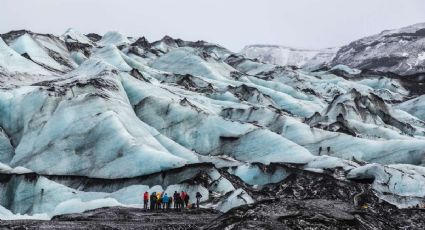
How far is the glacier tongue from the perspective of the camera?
134 feet

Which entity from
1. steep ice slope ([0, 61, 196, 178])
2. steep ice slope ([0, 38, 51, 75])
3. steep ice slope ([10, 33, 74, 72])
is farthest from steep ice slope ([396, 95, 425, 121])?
steep ice slope ([0, 38, 51, 75])

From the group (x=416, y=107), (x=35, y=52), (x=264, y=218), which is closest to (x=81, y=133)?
(x=264, y=218)

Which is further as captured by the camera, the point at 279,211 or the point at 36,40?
the point at 36,40

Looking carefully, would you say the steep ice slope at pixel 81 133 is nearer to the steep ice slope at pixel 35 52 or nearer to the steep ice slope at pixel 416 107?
the steep ice slope at pixel 35 52

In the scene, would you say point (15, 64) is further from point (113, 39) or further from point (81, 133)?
point (113, 39)

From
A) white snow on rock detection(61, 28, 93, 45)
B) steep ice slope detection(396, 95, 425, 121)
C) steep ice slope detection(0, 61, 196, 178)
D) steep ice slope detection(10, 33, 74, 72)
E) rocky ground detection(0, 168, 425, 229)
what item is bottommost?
rocky ground detection(0, 168, 425, 229)

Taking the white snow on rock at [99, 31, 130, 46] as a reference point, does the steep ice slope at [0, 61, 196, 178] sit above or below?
below

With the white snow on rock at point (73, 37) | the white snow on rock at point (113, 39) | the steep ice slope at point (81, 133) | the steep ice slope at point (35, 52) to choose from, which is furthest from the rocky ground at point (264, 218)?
the white snow on rock at point (113, 39)

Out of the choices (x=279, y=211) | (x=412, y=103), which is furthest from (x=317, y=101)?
(x=279, y=211)

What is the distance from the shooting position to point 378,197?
41.6m

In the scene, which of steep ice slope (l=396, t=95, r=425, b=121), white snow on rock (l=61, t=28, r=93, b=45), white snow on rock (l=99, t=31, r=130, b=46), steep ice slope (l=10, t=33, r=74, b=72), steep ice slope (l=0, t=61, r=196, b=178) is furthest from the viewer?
white snow on rock (l=99, t=31, r=130, b=46)

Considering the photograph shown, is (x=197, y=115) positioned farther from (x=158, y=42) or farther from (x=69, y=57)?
(x=158, y=42)

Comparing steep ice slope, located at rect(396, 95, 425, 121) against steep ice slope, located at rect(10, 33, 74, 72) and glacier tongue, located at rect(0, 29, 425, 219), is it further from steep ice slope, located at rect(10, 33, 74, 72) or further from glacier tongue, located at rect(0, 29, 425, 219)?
steep ice slope, located at rect(10, 33, 74, 72)

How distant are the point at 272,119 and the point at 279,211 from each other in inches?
1780
